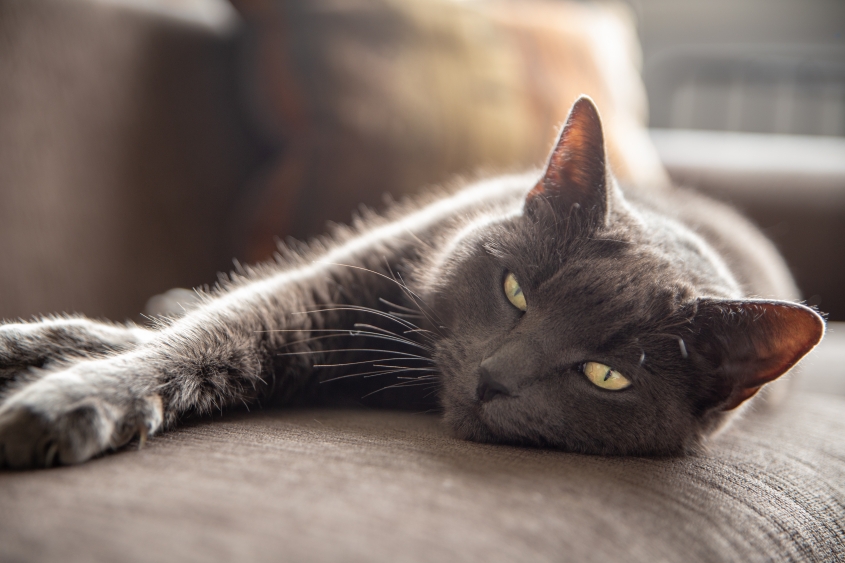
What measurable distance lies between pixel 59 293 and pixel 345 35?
0.88 meters

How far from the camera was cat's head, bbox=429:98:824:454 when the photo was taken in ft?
2.74

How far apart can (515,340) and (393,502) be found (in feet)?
1.16

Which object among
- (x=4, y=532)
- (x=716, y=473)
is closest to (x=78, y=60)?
(x=4, y=532)

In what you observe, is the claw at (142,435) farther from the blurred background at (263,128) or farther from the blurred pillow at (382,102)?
the blurred pillow at (382,102)

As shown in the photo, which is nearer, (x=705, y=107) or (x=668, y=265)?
(x=668, y=265)

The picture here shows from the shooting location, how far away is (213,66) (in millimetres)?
1546

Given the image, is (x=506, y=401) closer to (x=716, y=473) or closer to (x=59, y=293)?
(x=716, y=473)

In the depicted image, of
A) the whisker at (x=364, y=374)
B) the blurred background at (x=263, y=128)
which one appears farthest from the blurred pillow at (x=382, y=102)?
the whisker at (x=364, y=374)

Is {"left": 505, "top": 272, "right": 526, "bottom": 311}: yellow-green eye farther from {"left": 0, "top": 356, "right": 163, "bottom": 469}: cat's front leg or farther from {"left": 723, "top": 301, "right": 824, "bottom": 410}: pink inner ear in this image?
{"left": 0, "top": 356, "right": 163, "bottom": 469}: cat's front leg

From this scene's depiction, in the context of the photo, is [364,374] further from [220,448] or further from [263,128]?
[263,128]

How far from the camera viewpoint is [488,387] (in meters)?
0.84

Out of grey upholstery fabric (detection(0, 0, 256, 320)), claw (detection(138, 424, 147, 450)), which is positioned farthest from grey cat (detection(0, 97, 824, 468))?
grey upholstery fabric (detection(0, 0, 256, 320))

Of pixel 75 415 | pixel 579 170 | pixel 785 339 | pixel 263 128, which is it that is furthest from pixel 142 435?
pixel 263 128

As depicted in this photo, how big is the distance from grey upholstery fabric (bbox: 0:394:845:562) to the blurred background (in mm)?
697
